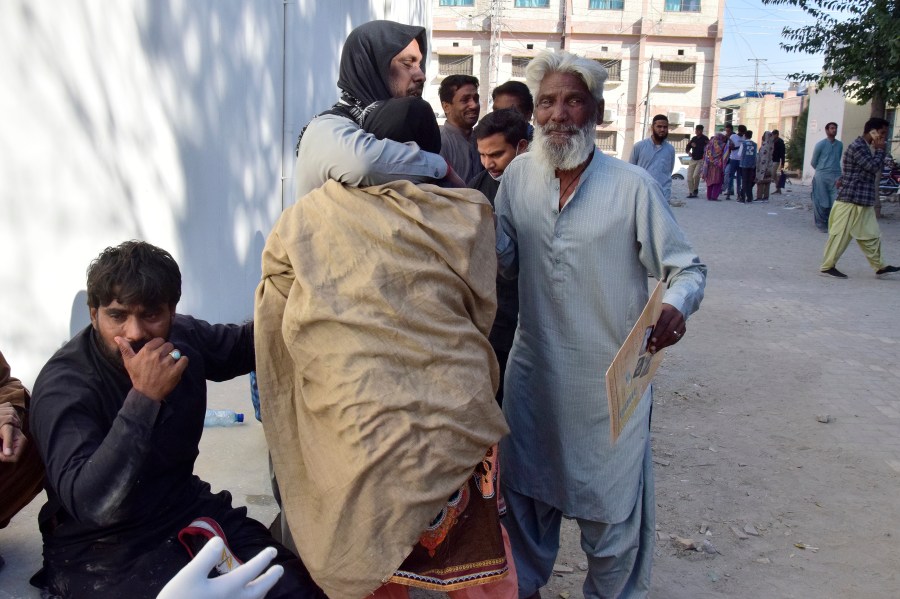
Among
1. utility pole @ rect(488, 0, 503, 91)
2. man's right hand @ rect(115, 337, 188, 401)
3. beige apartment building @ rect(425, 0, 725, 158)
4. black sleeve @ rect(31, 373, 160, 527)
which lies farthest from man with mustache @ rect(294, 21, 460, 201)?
utility pole @ rect(488, 0, 503, 91)

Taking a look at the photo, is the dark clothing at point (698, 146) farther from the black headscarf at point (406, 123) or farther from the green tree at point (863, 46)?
the black headscarf at point (406, 123)

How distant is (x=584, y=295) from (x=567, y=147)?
474 millimetres

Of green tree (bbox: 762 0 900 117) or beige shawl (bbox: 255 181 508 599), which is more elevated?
green tree (bbox: 762 0 900 117)

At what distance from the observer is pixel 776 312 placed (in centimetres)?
832

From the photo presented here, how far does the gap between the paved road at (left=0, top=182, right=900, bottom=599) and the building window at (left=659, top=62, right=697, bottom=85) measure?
3465 cm

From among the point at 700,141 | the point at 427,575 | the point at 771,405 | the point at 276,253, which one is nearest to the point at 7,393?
the point at 276,253

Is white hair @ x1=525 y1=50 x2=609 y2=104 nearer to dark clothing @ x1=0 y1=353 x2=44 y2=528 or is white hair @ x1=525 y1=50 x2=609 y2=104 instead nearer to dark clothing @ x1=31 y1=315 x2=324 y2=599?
dark clothing @ x1=31 y1=315 x2=324 y2=599

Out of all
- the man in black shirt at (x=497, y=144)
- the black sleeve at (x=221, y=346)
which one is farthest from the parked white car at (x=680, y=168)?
the black sleeve at (x=221, y=346)

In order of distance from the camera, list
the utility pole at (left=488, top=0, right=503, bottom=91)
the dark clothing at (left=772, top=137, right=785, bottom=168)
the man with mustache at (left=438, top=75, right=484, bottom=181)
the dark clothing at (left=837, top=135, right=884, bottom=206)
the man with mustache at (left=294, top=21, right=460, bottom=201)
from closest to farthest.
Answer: the man with mustache at (left=294, top=21, right=460, bottom=201), the man with mustache at (left=438, top=75, right=484, bottom=181), the dark clothing at (left=837, top=135, right=884, bottom=206), the dark clothing at (left=772, top=137, right=785, bottom=168), the utility pole at (left=488, top=0, right=503, bottom=91)

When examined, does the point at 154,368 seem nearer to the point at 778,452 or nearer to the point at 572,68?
the point at 572,68

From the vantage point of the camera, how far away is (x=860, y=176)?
9.62 meters

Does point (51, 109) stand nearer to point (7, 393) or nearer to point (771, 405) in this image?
point (7, 393)

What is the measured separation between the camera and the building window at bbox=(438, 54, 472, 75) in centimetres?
4084

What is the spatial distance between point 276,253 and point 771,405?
4.45 metres
